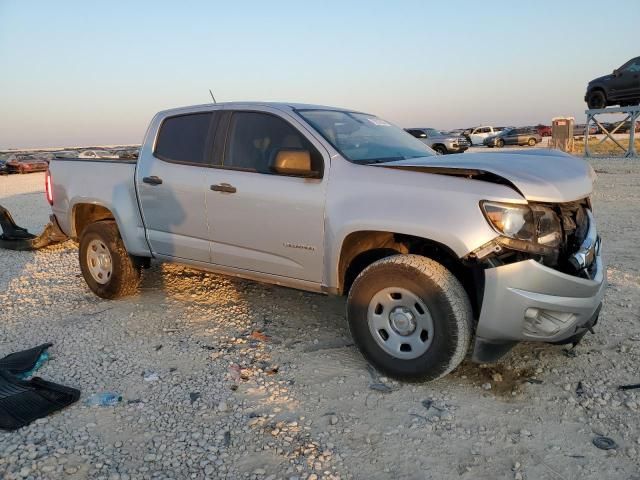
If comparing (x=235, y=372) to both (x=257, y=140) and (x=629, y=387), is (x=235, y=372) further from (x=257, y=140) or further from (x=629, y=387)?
(x=629, y=387)

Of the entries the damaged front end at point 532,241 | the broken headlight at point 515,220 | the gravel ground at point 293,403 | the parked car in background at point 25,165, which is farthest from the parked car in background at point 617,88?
the parked car in background at point 25,165

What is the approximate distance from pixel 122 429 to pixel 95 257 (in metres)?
2.80

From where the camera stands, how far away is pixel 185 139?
483 cm

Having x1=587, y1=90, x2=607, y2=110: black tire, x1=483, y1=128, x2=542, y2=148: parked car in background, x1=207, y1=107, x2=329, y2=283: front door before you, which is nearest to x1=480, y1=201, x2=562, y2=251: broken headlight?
x1=207, y1=107, x2=329, y2=283: front door

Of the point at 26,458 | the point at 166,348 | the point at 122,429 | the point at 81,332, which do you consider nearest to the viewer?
the point at 26,458

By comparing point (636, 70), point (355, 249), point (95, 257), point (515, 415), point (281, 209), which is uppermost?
point (636, 70)

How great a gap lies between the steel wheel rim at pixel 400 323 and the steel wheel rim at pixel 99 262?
3.04 m

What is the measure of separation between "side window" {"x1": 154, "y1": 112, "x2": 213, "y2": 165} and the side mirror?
0.94 metres

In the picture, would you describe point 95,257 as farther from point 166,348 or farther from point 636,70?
point 636,70

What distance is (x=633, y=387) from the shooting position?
11.0 feet

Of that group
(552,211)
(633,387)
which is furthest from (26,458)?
(633,387)

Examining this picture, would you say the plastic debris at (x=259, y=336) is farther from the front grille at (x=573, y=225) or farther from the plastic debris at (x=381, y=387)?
the front grille at (x=573, y=225)

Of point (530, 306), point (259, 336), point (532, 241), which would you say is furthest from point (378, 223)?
point (259, 336)

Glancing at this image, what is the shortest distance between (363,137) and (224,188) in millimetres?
1209
